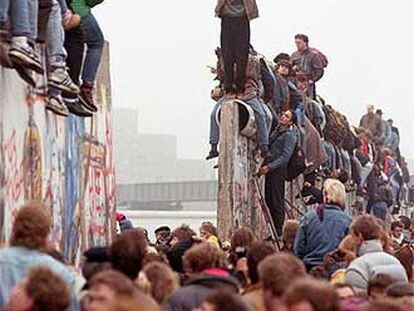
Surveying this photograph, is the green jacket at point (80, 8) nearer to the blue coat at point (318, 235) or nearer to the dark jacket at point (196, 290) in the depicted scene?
the blue coat at point (318, 235)

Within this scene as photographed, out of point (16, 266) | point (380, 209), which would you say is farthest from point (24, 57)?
point (380, 209)

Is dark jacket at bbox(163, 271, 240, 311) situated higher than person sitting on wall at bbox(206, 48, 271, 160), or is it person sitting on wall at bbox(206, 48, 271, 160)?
person sitting on wall at bbox(206, 48, 271, 160)

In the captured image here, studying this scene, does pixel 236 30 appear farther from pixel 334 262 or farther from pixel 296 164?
pixel 334 262

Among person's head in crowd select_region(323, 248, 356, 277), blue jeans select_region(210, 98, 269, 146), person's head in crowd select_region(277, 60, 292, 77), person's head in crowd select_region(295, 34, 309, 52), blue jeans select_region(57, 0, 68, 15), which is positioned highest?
person's head in crowd select_region(295, 34, 309, 52)

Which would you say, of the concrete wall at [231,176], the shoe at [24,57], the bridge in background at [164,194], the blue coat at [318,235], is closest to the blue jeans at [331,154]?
the concrete wall at [231,176]

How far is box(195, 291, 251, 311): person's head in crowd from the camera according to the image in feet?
22.1

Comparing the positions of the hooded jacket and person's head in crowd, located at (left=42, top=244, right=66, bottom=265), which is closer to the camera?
person's head in crowd, located at (left=42, top=244, right=66, bottom=265)

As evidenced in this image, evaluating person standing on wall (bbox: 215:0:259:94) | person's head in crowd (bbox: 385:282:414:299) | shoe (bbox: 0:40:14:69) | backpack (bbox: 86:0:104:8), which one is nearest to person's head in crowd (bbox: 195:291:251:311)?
person's head in crowd (bbox: 385:282:414:299)

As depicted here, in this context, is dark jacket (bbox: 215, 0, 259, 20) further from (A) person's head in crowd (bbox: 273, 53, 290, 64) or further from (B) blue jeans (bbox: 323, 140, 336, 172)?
(B) blue jeans (bbox: 323, 140, 336, 172)

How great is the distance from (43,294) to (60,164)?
25.9 feet

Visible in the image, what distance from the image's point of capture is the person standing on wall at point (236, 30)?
67.7ft

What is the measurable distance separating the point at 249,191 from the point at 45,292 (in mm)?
15150

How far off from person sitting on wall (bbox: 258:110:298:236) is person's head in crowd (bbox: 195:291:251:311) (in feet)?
51.6

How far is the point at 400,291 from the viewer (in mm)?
9117
